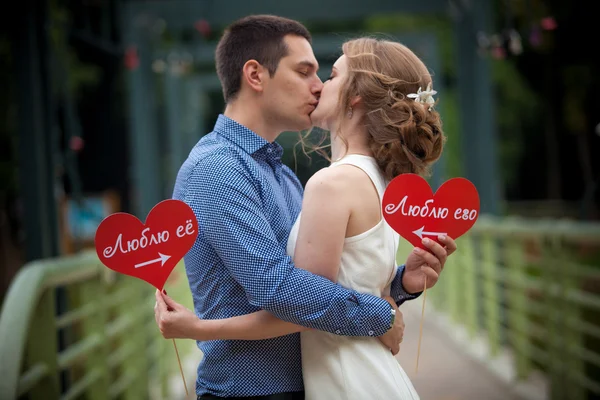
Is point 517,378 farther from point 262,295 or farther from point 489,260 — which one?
point 262,295

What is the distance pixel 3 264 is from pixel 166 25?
31.2 ft

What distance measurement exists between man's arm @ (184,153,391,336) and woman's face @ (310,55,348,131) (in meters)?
0.35

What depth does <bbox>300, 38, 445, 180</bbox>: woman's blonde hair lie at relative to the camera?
2221 mm

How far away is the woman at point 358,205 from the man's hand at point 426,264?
7 centimetres

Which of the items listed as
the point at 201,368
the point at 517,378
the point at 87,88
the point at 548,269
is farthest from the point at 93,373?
the point at 87,88

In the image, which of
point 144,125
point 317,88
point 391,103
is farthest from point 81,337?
point 144,125

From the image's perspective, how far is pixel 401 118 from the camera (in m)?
2.22

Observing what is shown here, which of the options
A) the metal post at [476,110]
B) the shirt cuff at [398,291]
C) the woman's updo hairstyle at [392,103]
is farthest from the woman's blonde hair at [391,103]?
the metal post at [476,110]

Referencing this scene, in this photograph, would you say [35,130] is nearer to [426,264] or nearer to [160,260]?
[160,260]

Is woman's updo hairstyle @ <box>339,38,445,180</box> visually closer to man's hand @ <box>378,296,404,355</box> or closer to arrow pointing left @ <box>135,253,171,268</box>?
man's hand @ <box>378,296,404,355</box>

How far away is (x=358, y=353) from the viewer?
7.14ft

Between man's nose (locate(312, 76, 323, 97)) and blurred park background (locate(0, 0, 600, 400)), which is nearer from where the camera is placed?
man's nose (locate(312, 76, 323, 97))

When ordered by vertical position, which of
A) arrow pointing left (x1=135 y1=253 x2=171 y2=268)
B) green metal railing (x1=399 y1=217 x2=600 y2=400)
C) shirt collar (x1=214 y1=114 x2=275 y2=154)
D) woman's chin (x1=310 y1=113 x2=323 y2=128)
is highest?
woman's chin (x1=310 y1=113 x2=323 y2=128)

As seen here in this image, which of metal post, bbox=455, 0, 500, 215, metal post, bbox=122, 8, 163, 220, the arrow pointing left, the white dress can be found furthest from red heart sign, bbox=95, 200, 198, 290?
metal post, bbox=122, 8, 163, 220
